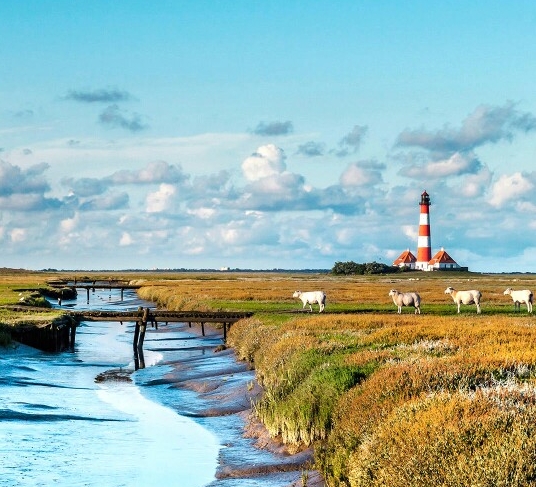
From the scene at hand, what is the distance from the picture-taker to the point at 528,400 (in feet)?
42.3

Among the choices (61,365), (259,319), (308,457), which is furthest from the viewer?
(259,319)

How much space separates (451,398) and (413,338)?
13585 mm

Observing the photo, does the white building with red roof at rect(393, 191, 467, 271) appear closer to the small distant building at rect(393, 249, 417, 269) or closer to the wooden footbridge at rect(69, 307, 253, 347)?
the small distant building at rect(393, 249, 417, 269)

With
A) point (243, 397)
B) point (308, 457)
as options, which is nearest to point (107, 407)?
point (243, 397)

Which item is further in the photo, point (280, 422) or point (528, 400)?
point (280, 422)

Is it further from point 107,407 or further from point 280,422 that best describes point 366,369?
point 107,407

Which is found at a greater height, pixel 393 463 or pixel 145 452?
pixel 393 463

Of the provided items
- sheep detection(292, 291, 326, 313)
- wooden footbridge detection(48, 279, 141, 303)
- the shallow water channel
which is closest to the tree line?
wooden footbridge detection(48, 279, 141, 303)

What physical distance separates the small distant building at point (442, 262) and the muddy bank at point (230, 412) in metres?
132

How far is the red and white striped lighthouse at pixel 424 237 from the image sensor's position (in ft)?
488

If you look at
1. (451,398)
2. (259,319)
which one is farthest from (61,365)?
(451,398)

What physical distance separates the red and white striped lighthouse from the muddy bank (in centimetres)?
10711

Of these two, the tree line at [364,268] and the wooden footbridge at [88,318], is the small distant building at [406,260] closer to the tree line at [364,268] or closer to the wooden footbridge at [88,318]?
the tree line at [364,268]

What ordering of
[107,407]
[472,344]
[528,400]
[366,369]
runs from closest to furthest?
[528,400], [366,369], [472,344], [107,407]
